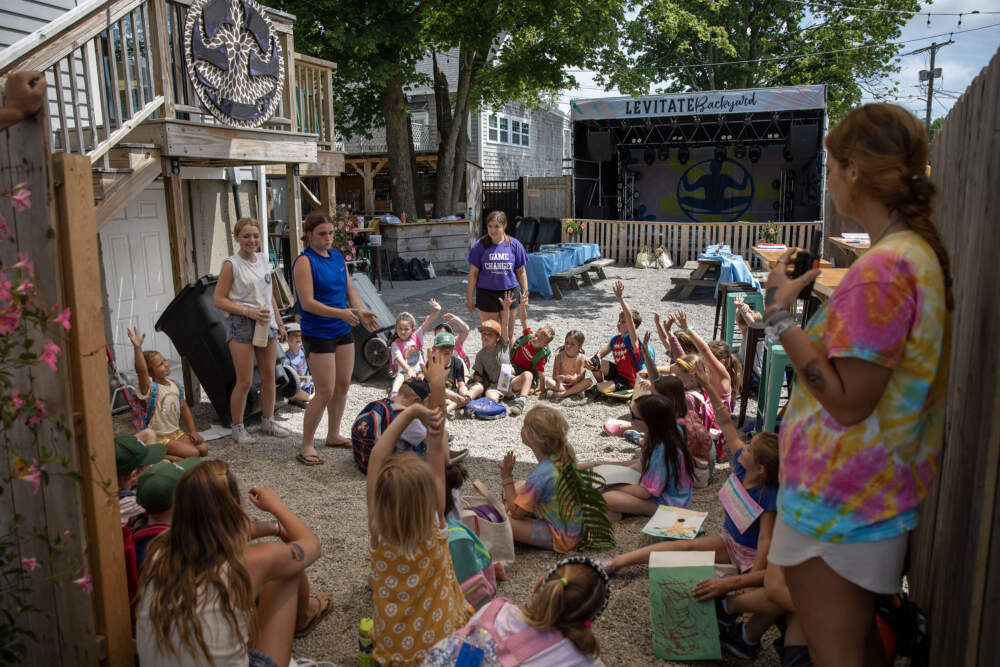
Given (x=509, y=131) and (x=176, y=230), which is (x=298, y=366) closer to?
(x=176, y=230)

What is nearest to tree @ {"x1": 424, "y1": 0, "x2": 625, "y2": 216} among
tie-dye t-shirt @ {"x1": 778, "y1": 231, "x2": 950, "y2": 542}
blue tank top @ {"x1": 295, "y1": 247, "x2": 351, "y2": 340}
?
blue tank top @ {"x1": 295, "y1": 247, "x2": 351, "y2": 340}

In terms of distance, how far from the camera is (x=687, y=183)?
23.1m

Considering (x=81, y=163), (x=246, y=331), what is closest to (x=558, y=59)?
(x=246, y=331)

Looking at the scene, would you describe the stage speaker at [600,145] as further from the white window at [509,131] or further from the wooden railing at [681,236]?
the white window at [509,131]

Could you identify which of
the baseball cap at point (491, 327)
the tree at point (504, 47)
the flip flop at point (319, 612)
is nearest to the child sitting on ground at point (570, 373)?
the baseball cap at point (491, 327)

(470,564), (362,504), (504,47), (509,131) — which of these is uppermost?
(504,47)

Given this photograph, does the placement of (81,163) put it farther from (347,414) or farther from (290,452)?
(347,414)

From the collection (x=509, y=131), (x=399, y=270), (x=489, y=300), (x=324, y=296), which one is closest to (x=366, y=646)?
(x=324, y=296)

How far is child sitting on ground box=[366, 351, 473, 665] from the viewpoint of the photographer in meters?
2.46

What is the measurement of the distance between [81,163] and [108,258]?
226 inches

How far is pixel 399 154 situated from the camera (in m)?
17.1

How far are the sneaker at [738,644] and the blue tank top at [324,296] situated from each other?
322 cm

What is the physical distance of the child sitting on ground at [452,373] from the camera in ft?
20.2

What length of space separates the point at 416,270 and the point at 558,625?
13739mm
